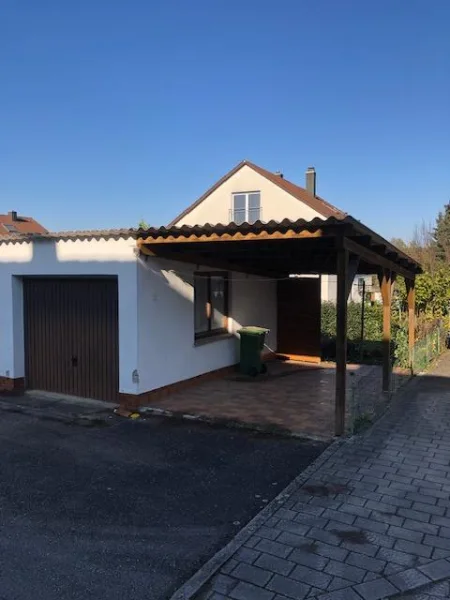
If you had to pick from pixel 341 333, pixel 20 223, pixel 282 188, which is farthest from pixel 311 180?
pixel 20 223

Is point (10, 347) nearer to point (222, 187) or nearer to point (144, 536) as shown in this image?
point (144, 536)

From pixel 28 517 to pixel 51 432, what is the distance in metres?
2.48

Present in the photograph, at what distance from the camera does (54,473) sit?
502 cm

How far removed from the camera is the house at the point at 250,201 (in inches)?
805

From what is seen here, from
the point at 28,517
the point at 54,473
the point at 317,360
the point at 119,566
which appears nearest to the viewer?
the point at 119,566

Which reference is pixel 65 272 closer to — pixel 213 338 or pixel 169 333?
pixel 169 333

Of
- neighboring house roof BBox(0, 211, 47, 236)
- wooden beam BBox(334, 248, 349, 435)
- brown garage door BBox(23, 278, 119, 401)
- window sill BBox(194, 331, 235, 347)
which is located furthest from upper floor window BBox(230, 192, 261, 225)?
neighboring house roof BBox(0, 211, 47, 236)

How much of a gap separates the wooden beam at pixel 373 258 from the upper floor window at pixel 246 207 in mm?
11483

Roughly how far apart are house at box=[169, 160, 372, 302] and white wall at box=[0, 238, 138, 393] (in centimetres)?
1351

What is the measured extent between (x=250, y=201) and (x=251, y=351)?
12278mm

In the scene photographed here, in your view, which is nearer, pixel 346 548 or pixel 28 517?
pixel 346 548

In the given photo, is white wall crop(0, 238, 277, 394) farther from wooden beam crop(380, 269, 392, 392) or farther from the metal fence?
wooden beam crop(380, 269, 392, 392)

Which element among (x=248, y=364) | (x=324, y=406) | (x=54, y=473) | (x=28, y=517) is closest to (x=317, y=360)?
(x=248, y=364)

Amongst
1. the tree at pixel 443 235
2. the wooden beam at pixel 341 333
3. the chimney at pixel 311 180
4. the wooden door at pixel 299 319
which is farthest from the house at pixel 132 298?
the tree at pixel 443 235
